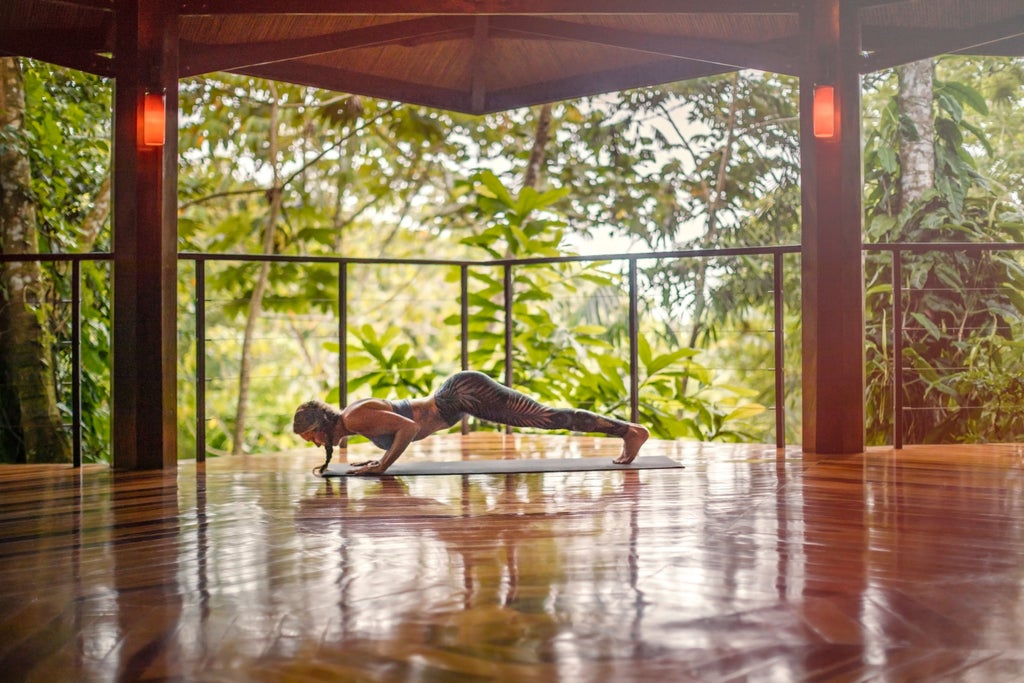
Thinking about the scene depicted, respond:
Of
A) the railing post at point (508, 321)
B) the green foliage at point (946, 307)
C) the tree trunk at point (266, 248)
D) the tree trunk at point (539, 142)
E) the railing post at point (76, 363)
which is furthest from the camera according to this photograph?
the tree trunk at point (539, 142)

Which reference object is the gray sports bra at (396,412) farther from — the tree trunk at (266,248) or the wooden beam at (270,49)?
the tree trunk at (266,248)

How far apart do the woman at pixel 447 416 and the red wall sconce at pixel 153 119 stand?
1368 mm

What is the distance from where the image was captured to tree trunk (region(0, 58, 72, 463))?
605cm

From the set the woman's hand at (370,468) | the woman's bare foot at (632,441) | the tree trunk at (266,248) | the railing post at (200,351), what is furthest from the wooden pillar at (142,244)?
the tree trunk at (266,248)

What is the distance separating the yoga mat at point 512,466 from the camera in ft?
13.0

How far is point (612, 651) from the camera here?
5.29 ft

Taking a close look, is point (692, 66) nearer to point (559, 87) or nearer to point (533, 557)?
point (559, 87)

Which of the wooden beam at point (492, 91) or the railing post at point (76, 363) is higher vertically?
the wooden beam at point (492, 91)

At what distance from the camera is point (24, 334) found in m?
6.09

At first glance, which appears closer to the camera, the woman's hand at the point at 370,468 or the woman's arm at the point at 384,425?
the woman's arm at the point at 384,425

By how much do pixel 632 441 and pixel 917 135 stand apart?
4584mm

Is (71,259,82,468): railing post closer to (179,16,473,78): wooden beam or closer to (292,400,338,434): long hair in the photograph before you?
(179,16,473,78): wooden beam

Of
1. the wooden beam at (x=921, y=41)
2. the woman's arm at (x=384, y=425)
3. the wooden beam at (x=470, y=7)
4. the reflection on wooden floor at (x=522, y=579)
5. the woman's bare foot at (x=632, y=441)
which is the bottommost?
the reflection on wooden floor at (x=522, y=579)

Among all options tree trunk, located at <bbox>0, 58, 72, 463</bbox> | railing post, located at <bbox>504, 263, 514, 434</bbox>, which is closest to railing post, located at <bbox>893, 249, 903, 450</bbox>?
railing post, located at <bbox>504, 263, 514, 434</bbox>
